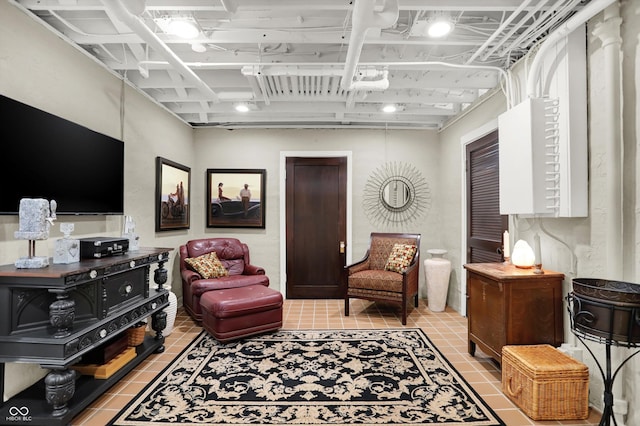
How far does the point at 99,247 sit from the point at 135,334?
0.96 m

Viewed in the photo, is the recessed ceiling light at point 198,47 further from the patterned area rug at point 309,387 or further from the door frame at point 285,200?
the patterned area rug at point 309,387

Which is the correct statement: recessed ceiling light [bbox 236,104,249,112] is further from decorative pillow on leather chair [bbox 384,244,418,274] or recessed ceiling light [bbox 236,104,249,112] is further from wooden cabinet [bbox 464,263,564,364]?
wooden cabinet [bbox 464,263,564,364]

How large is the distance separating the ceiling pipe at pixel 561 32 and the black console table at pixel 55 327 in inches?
140

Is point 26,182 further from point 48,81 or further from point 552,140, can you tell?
point 552,140

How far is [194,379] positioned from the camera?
→ 8.59ft

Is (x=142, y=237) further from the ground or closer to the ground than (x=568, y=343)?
further from the ground

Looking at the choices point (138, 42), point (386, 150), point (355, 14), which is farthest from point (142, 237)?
point (386, 150)

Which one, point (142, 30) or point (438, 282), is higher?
point (142, 30)

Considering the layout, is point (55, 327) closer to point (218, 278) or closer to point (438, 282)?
point (218, 278)

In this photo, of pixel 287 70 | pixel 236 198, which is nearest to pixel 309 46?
pixel 287 70

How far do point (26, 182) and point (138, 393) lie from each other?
1742 millimetres

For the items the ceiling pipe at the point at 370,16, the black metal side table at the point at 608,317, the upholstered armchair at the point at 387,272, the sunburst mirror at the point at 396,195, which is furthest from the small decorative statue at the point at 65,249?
the sunburst mirror at the point at 396,195

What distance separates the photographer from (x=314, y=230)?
5.08 m

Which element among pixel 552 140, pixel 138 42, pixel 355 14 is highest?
pixel 138 42
